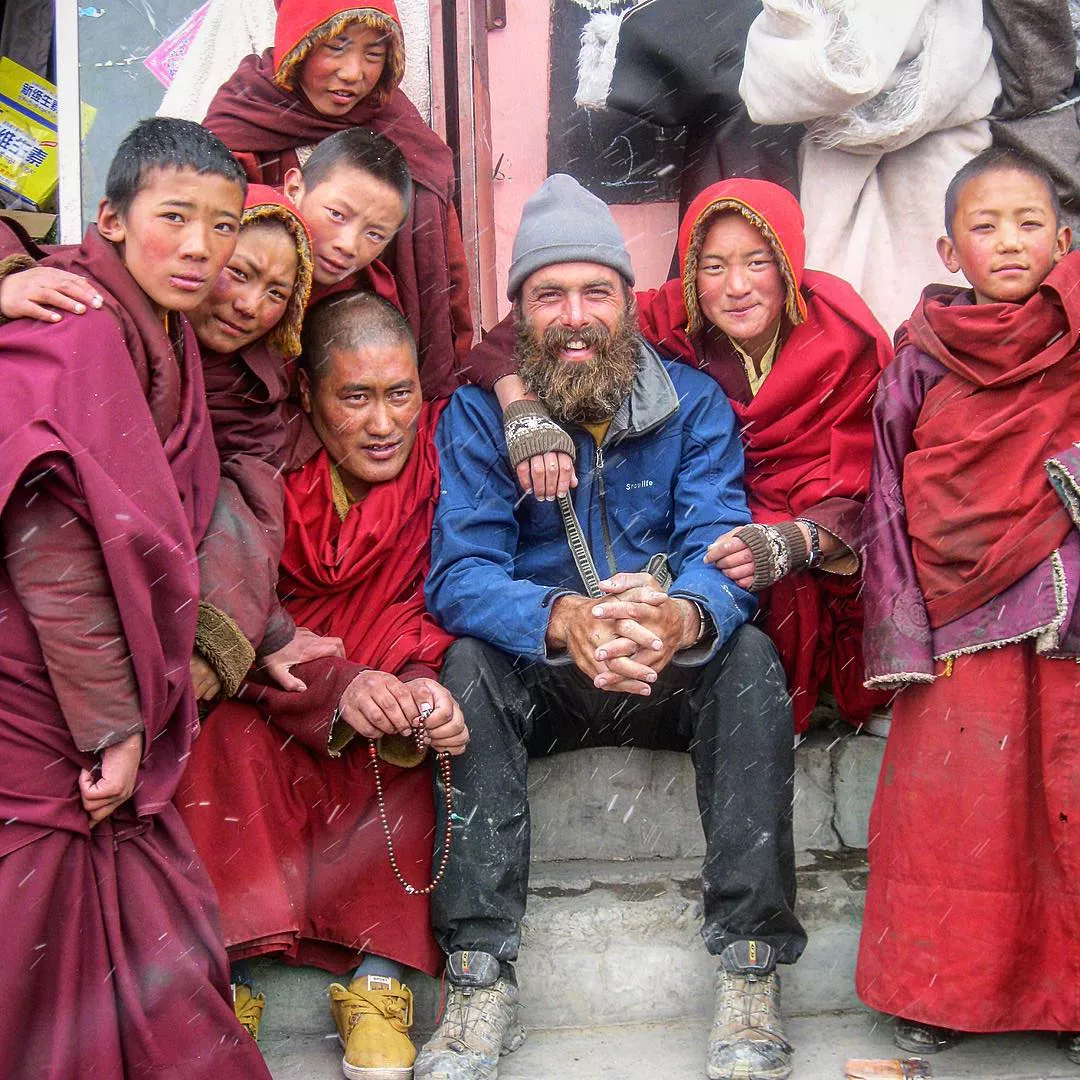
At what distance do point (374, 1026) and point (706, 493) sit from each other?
157cm

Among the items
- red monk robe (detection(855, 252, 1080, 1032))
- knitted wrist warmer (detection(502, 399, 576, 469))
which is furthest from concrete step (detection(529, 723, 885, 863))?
knitted wrist warmer (detection(502, 399, 576, 469))

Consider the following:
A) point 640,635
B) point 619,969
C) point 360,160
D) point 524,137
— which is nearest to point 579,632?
point 640,635

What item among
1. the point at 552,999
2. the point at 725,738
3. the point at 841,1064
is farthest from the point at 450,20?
the point at 841,1064

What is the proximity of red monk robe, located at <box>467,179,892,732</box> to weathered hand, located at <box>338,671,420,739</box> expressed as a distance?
1.04 m

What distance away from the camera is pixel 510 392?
386cm

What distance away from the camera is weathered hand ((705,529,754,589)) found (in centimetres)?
350

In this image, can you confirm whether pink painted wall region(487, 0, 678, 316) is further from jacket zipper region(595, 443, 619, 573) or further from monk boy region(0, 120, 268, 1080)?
monk boy region(0, 120, 268, 1080)

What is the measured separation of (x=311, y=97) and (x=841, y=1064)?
9.89 ft

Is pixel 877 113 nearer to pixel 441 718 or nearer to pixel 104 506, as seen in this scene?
pixel 441 718

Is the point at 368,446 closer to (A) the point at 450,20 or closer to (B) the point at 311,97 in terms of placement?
(B) the point at 311,97

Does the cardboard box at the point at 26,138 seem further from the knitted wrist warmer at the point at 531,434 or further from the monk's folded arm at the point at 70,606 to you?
the monk's folded arm at the point at 70,606

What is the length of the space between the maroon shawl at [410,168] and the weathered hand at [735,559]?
114 cm

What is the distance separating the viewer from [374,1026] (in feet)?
10.4

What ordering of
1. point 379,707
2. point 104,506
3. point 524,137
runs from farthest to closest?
1. point 524,137
2. point 379,707
3. point 104,506
